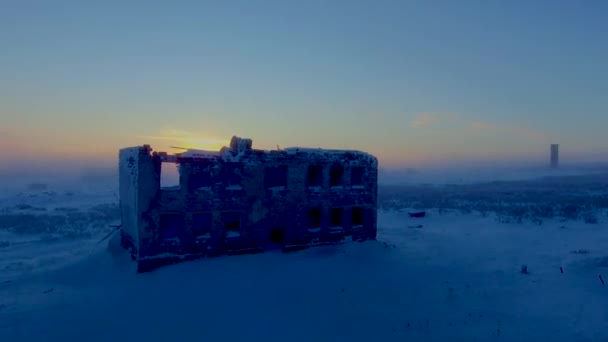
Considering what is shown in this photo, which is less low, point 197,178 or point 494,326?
point 197,178

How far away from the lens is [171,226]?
18.0 m

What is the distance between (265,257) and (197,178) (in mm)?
4796

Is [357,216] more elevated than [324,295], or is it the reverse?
[357,216]

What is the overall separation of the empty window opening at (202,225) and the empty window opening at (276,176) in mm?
3262

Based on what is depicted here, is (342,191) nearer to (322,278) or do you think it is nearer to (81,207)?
(322,278)

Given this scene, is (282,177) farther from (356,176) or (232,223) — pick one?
(356,176)

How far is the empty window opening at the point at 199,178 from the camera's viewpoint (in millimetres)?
17984

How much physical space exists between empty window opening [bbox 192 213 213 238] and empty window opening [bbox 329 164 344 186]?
6609mm

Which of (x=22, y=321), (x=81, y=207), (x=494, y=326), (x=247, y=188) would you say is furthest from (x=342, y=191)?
(x=81, y=207)

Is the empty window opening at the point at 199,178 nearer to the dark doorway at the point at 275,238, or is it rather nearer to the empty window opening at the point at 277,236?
the dark doorway at the point at 275,238

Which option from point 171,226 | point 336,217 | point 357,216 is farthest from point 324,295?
point 171,226

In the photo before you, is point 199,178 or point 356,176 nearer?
point 199,178

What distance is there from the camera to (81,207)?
54.4 meters

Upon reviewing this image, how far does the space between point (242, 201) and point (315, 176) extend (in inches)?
172
